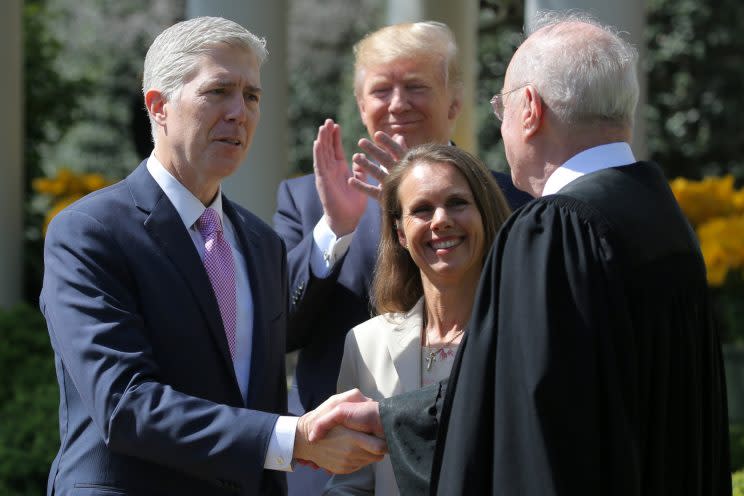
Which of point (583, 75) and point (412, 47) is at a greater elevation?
point (412, 47)

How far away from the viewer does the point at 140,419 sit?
10.4ft

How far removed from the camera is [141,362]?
10.5 feet

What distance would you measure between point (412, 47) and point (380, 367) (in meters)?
1.49

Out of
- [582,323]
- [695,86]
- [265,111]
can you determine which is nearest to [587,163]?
[582,323]

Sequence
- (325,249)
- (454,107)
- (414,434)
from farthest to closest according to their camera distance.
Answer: (454,107) → (325,249) → (414,434)

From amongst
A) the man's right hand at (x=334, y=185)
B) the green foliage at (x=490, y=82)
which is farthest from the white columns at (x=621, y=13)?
the green foliage at (x=490, y=82)

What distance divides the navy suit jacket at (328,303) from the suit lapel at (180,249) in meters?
0.97

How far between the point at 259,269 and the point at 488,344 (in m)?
1.04

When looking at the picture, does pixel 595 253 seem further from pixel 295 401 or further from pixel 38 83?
pixel 38 83

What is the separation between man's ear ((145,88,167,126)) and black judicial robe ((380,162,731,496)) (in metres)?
1.18

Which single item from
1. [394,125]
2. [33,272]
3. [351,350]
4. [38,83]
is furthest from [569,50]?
[38,83]

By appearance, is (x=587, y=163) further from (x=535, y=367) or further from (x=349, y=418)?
(x=349, y=418)

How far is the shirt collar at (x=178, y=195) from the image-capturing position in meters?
3.50

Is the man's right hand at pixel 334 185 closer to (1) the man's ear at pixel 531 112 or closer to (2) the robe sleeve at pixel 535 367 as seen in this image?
(1) the man's ear at pixel 531 112
